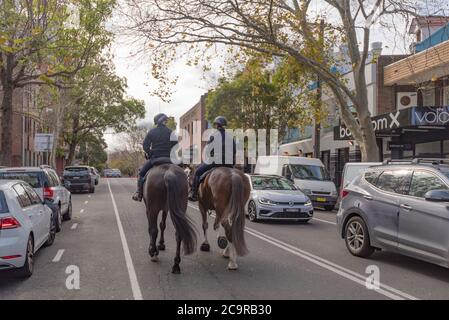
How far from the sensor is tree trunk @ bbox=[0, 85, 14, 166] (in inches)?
763

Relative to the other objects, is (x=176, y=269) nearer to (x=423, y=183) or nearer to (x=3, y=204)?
(x=3, y=204)

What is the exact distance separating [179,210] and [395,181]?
389 cm

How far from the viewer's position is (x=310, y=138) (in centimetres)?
3516

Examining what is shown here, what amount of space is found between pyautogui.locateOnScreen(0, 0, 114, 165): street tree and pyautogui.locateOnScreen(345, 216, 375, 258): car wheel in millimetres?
12242

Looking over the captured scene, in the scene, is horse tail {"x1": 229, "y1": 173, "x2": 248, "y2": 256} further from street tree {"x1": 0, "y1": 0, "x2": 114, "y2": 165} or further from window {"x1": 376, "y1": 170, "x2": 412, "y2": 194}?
street tree {"x1": 0, "y1": 0, "x2": 114, "y2": 165}

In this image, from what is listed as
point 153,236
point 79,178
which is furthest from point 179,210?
point 79,178

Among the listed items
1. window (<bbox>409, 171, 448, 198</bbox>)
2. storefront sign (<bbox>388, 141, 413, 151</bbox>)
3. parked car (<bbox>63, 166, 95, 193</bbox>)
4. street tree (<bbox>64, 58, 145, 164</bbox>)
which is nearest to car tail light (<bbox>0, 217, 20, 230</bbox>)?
window (<bbox>409, 171, 448, 198</bbox>)

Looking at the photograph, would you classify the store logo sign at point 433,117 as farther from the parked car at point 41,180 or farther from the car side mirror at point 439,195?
the parked car at point 41,180

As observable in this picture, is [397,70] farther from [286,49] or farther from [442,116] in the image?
[286,49]

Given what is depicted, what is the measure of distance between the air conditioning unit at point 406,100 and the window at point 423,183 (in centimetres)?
1872

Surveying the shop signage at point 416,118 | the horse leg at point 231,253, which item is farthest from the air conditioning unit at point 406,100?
the horse leg at point 231,253

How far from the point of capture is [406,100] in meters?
25.8

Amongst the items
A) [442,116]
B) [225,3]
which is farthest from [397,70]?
[225,3]
